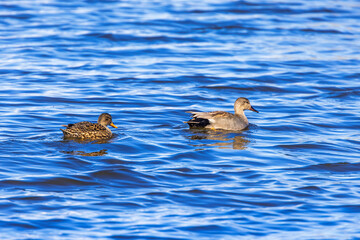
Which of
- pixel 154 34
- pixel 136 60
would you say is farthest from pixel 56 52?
pixel 154 34

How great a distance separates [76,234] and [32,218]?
0.74 m

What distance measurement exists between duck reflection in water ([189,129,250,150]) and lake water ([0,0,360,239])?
57 millimetres

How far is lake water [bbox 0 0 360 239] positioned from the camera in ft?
27.3

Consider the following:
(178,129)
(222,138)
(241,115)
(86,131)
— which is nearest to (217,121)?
(222,138)

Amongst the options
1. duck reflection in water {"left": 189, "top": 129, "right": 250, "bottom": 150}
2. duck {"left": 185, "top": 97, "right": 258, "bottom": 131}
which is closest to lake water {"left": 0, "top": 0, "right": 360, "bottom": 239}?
duck reflection in water {"left": 189, "top": 129, "right": 250, "bottom": 150}

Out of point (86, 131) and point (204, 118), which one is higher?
point (204, 118)

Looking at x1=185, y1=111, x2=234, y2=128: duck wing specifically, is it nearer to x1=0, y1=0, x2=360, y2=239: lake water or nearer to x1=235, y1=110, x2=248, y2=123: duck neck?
x1=0, y1=0, x2=360, y2=239: lake water

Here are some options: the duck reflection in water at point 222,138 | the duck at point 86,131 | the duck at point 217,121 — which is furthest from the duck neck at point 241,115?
the duck at point 86,131

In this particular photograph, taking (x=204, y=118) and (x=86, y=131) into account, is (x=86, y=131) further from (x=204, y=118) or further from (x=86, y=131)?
(x=204, y=118)

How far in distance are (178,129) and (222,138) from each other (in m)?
0.96

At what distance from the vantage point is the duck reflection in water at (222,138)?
471 inches

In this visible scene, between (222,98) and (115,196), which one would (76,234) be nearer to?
(115,196)

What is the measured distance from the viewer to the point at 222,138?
12.6m

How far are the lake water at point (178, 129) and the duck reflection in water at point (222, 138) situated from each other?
0.06 m
